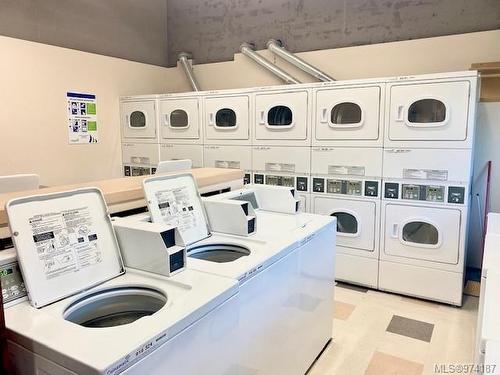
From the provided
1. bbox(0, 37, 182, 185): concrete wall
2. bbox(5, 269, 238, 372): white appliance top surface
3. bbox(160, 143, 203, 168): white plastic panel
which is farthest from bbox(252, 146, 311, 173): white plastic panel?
bbox(5, 269, 238, 372): white appliance top surface

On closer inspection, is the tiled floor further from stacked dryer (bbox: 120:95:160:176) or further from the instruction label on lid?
stacked dryer (bbox: 120:95:160:176)

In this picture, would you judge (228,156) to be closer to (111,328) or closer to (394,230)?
(394,230)

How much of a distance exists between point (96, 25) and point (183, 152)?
188cm

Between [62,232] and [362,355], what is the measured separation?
205 centimetres

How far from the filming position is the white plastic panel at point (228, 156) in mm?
4022

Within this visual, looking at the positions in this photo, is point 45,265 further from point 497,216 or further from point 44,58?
point 44,58

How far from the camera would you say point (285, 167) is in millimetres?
3795

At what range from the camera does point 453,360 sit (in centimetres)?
248

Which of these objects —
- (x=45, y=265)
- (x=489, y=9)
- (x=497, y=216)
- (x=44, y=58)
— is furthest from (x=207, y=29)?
(x=45, y=265)

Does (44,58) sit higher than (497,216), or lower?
higher

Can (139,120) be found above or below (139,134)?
above

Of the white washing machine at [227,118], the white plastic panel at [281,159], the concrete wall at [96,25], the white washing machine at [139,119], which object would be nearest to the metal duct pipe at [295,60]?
the white washing machine at [227,118]

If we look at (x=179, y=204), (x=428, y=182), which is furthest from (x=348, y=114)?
(x=179, y=204)

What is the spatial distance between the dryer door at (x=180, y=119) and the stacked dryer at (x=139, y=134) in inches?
5.2
